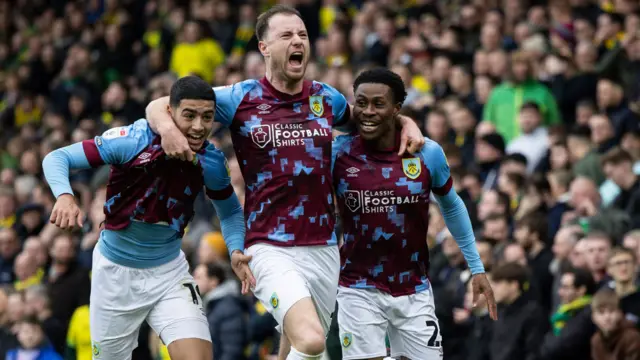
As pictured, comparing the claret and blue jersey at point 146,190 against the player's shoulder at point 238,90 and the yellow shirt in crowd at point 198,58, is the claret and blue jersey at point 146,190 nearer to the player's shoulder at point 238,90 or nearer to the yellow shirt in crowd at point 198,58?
the player's shoulder at point 238,90

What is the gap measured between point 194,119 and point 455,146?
631 cm

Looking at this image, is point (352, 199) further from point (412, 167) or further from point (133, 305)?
point (133, 305)

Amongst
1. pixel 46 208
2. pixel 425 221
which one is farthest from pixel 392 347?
pixel 46 208

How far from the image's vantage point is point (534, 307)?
1077 centimetres

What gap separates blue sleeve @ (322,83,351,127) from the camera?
8.70m

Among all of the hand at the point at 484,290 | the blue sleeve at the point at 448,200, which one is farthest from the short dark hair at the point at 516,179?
the hand at the point at 484,290

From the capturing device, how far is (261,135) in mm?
8359

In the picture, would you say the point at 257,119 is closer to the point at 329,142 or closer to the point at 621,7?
the point at 329,142

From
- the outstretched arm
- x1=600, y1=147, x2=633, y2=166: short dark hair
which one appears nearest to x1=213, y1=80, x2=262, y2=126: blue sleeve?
the outstretched arm

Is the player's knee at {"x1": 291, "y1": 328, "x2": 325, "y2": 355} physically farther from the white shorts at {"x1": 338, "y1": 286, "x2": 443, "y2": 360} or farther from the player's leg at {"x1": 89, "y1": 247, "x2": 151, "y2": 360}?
the player's leg at {"x1": 89, "y1": 247, "x2": 151, "y2": 360}

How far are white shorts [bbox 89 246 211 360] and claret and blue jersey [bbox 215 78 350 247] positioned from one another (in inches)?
26.5

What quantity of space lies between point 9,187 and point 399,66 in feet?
19.4

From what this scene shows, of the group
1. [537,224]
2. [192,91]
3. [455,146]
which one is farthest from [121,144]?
[455,146]

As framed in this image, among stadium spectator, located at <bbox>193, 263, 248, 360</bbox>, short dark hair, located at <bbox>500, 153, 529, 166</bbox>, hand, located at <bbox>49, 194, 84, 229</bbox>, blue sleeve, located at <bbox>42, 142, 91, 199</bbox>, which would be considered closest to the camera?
hand, located at <bbox>49, 194, 84, 229</bbox>
